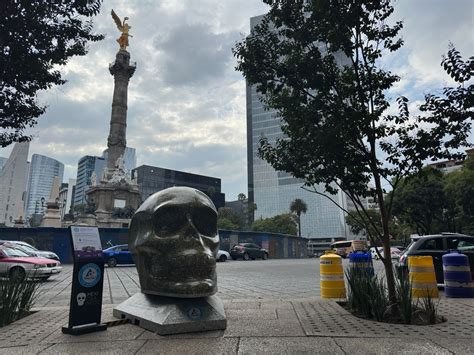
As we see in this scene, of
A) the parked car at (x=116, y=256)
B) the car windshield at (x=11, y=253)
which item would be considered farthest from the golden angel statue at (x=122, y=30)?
the car windshield at (x=11, y=253)

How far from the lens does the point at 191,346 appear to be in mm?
4574

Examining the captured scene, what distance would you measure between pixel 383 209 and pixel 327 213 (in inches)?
4464

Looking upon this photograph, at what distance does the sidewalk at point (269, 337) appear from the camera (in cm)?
446

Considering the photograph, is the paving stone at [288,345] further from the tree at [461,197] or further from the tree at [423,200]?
the tree at [423,200]

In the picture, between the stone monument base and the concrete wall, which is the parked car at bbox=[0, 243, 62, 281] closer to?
the stone monument base

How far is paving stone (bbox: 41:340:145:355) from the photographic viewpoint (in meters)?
4.45

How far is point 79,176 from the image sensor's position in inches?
5566

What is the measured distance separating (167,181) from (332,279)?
4011 inches

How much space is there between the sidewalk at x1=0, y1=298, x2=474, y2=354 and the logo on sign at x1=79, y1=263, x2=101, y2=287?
725 mm

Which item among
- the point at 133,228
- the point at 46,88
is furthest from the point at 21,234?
the point at 133,228

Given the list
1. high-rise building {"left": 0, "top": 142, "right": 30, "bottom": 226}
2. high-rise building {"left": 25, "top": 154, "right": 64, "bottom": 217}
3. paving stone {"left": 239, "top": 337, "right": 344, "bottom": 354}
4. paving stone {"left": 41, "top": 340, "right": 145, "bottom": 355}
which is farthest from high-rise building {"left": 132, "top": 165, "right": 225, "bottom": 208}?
paving stone {"left": 239, "top": 337, "right": 344, "bottom": 354}

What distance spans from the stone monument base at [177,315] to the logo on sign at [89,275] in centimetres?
81

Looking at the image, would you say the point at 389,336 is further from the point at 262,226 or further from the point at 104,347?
the point at 262,226

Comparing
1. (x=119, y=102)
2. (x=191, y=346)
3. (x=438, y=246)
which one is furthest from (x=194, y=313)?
(x=119, y=102)
